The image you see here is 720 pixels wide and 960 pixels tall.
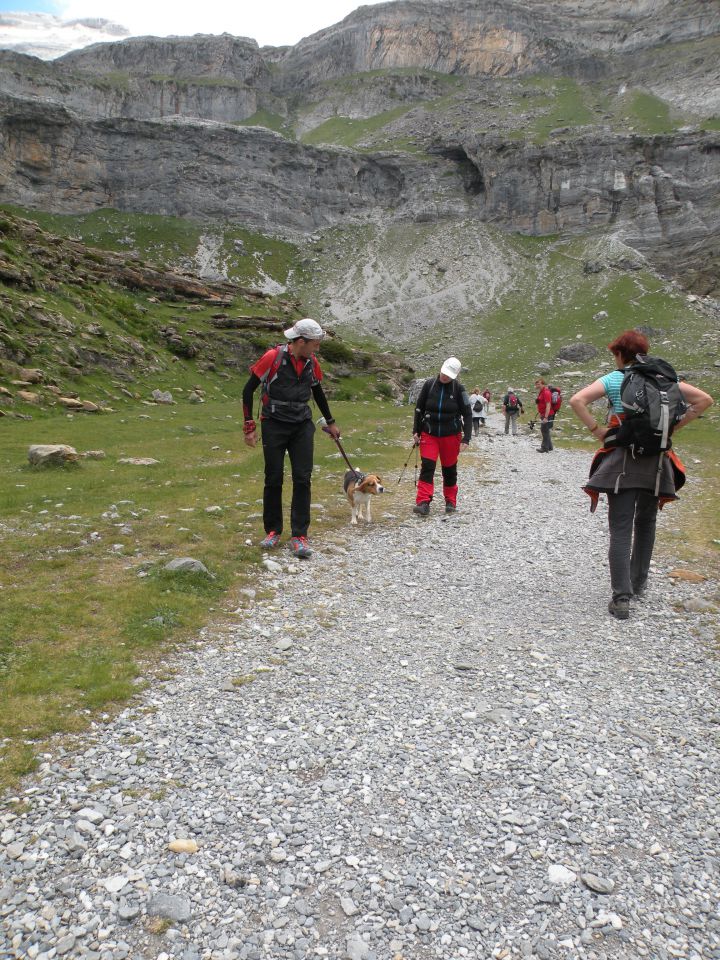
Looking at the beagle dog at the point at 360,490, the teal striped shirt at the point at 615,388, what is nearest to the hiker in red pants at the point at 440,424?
the beagle dog at the point at 360,490

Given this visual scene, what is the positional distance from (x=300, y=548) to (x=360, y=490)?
10.0 feet

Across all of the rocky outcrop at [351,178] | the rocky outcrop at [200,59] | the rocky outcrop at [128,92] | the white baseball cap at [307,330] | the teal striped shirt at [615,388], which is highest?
the rocky outcrop at [200,59]

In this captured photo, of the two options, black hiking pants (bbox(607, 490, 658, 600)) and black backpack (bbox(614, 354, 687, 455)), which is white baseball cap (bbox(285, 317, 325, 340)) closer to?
black backpack (bbox(614, 354, 687, 455))

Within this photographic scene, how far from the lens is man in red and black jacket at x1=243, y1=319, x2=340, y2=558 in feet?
32.2

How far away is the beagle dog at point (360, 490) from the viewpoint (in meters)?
12.4

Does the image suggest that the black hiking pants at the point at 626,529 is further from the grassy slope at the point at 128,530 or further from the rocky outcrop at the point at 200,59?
the rocky outcrop at the point at 200,59

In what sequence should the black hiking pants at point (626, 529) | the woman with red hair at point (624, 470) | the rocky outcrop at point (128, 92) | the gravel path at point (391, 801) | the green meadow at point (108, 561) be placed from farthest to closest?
the rocky outcrop at point (128, 92)
the black hiking pants at point (626, 529)
the woman with red hair at point (624, 470)
the green meadow at point (108, 561)
the gravel path at point (391, 801)

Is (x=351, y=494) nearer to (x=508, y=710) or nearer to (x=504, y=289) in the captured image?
(x=508, y=710)

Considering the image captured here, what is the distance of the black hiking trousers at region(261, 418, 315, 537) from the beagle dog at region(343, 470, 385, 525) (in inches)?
95.8

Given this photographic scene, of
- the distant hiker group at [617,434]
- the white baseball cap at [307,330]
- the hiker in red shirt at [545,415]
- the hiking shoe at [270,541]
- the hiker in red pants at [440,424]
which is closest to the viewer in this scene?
the distant hiker group at [617,434]

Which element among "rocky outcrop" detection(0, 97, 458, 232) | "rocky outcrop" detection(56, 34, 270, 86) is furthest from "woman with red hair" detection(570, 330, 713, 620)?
"rocky outcrop" detection(56, 34, 270, 86)

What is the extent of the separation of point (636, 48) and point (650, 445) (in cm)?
20196

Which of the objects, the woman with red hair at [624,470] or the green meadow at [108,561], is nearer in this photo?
the green meadow at [108,561]

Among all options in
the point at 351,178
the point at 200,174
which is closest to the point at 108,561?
the point at 200,174
